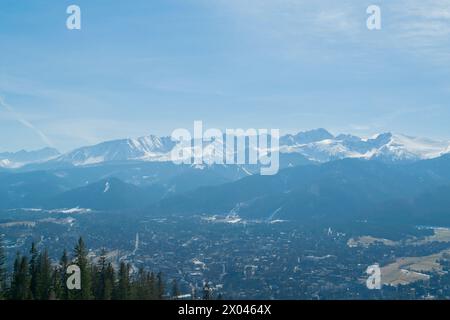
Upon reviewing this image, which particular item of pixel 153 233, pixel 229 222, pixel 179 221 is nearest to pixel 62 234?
pixel 153 233

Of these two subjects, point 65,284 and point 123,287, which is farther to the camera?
point 123,287

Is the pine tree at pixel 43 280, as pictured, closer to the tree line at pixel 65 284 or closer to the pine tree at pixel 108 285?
the tree line at pixel 65 284

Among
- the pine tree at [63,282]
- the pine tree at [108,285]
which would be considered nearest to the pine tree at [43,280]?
A: the pine tree at [63,282]

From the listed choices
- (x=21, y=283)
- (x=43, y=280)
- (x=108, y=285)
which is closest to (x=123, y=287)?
(x=108, y=285)

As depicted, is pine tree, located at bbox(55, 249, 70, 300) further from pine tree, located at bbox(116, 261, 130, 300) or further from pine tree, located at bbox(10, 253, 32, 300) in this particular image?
pine tree, located at bbox(116, 261, 130, 300)

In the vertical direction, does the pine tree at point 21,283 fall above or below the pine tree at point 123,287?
above

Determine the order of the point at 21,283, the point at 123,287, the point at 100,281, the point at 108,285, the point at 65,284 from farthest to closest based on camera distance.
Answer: the point at 100,281 → the point at 123,287 → the point at 108,285 → the point at 65,284 → the point at 21,283

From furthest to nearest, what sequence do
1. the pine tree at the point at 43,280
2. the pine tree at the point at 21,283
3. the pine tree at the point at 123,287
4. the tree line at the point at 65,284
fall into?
the pine tree at the point at 123,287 → the pine tree at the point at 43,280 → the tree line at the point at 65,284 → the pine tree at the point at 21,283

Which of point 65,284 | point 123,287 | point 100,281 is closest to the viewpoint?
point 65,284

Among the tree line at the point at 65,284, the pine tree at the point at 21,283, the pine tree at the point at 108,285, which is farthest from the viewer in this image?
the pine tree at the point at 108,285

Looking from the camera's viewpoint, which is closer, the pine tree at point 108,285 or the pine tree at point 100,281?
the pine tree at point 108,285

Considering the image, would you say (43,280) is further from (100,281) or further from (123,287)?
(123,287)
